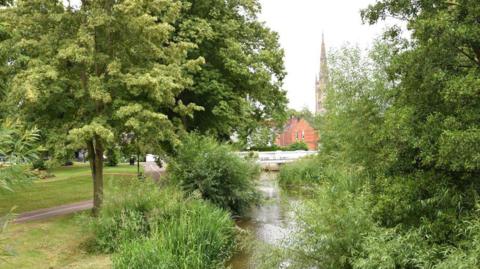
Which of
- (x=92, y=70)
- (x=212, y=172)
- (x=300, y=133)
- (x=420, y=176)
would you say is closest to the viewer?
(x=420, y=176)

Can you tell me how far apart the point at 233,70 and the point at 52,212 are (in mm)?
10335

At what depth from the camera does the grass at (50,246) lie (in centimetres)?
1124

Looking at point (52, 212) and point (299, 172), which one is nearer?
point (52, 212)

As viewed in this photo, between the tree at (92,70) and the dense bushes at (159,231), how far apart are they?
2147 mm

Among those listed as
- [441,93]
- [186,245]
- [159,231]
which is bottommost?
[186,245]

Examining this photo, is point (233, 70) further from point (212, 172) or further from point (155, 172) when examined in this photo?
point (155, 172)

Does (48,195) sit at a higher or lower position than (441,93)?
lower

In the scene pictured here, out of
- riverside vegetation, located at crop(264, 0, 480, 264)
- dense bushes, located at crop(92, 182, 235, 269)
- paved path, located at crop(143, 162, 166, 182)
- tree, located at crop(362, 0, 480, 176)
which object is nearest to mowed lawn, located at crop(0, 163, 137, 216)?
dense bushes, located at crop(92, 182, 235, 269)

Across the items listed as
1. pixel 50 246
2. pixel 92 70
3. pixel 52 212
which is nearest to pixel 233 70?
pixel 92 70

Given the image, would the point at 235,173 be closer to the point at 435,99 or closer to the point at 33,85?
the point at 33,85

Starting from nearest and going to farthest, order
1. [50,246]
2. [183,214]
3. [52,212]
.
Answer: [50,246] < [183,214] < [52,212]

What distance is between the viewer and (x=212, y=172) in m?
17.3

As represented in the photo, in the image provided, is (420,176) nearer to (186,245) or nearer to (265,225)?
(186,245)

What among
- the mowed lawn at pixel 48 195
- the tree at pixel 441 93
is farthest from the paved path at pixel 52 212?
the tree at pixel 441 93
